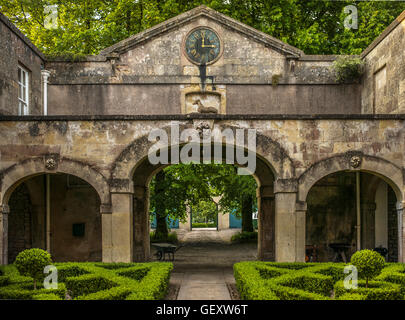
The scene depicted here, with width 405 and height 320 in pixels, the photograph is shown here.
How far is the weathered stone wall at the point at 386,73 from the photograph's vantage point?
49.7 feet

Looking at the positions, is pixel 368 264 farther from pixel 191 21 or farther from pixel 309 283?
pixel 191 21

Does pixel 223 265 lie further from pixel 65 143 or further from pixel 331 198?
pixel 65 143

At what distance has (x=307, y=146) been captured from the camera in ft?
45.9

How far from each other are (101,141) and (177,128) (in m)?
2.36

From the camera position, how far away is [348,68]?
736 inches

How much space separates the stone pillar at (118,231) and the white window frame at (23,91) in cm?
527

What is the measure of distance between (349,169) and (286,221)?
8.15 feet

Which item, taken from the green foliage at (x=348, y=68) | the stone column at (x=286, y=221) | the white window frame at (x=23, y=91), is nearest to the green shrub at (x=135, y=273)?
the stone column at (x=286, y=221)

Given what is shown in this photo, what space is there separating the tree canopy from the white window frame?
547 cm

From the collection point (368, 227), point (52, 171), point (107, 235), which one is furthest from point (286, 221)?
point (52, 171)

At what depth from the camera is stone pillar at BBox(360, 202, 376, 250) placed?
1733 cm

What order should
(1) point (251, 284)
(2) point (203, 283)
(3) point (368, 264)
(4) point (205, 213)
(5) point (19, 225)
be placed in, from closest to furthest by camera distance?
(3) point (368, 264), (1) point (251, 284), (2) point (203, 283), (5) point (19, 225), (4) point (205, 213)

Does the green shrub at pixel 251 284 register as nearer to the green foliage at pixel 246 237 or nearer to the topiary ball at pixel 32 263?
the topiary ball at pixel 32 263
